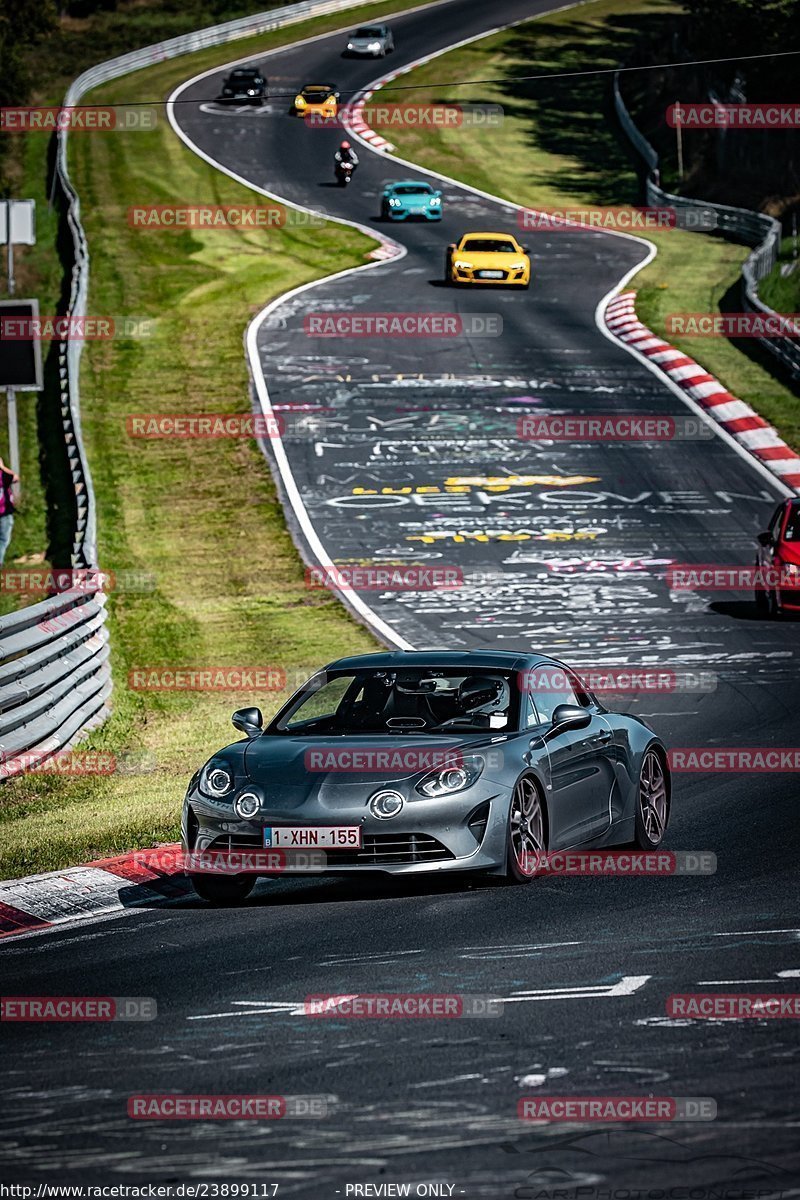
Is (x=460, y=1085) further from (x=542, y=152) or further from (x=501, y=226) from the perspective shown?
(x=542, y=152)

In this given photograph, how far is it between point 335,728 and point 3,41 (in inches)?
2664

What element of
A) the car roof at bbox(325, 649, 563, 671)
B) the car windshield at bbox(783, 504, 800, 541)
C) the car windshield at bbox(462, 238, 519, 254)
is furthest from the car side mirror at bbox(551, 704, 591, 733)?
the car windshield at bbox(462, 238, 519, 254)

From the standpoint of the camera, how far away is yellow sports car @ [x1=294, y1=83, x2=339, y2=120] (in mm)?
71062

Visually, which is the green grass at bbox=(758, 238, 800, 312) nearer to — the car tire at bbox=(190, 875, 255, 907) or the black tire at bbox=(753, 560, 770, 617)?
the black tire at bbox=(753, 560, 770, 617)

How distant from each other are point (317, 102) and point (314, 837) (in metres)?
65.1

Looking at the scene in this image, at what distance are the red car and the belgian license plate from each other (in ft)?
46.2

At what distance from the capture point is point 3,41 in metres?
72.8

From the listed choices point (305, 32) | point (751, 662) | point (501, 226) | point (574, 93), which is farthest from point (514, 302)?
point (305, 32)

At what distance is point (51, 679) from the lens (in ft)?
48.5

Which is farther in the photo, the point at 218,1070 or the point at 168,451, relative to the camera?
the point at 168,451

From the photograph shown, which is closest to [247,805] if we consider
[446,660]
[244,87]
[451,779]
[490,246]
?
[451,779]

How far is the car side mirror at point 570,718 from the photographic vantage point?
1037 centimetres

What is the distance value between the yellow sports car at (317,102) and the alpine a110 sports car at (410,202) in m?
15.7

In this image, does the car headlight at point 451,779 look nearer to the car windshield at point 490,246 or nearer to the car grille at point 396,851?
the car grille at point 396,851
